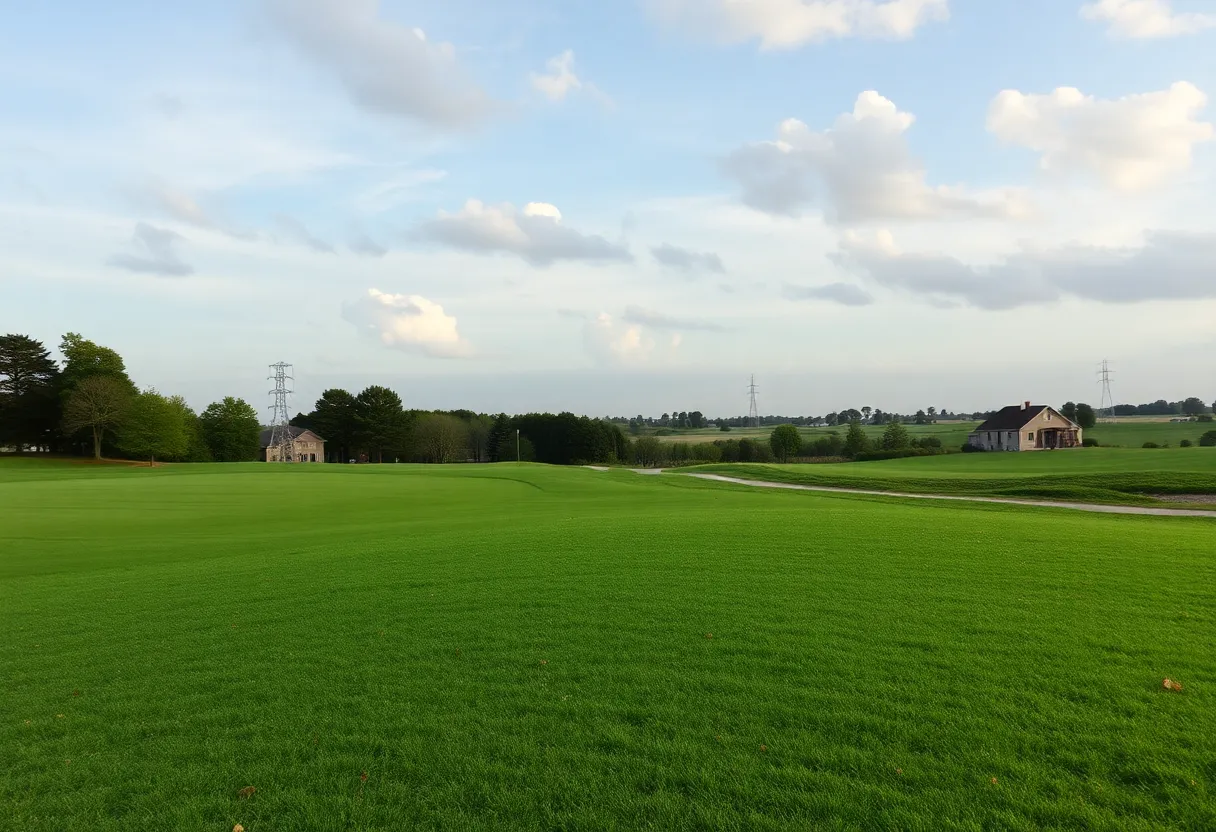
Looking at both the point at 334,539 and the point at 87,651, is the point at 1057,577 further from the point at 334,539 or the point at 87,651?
the point at 334,539

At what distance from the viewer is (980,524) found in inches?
566

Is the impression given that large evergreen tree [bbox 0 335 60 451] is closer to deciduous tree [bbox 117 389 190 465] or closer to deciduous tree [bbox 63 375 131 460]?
deciduous tree [bbox 63 375 131 460]

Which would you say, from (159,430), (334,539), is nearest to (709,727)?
(334,539)

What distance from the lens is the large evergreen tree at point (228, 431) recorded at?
265 feet

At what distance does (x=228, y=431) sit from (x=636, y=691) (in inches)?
3514

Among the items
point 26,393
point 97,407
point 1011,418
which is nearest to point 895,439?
point 1011,418

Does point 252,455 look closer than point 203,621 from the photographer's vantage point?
No

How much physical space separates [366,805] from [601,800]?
4.70 feet

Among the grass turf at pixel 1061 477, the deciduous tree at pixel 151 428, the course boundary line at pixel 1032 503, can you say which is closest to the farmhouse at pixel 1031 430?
the grass turf at pixel 1061 477

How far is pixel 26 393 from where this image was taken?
70.6m

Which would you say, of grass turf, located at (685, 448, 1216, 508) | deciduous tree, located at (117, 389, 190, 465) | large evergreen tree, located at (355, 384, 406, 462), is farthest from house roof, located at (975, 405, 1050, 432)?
deciduous tree, located at (117, 389, 190, 465)

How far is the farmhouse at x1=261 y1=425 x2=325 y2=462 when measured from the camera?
298 feet

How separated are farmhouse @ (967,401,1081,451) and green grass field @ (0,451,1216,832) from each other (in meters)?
67.2

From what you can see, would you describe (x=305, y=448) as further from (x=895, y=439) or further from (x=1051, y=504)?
(x=1051, y=504)
